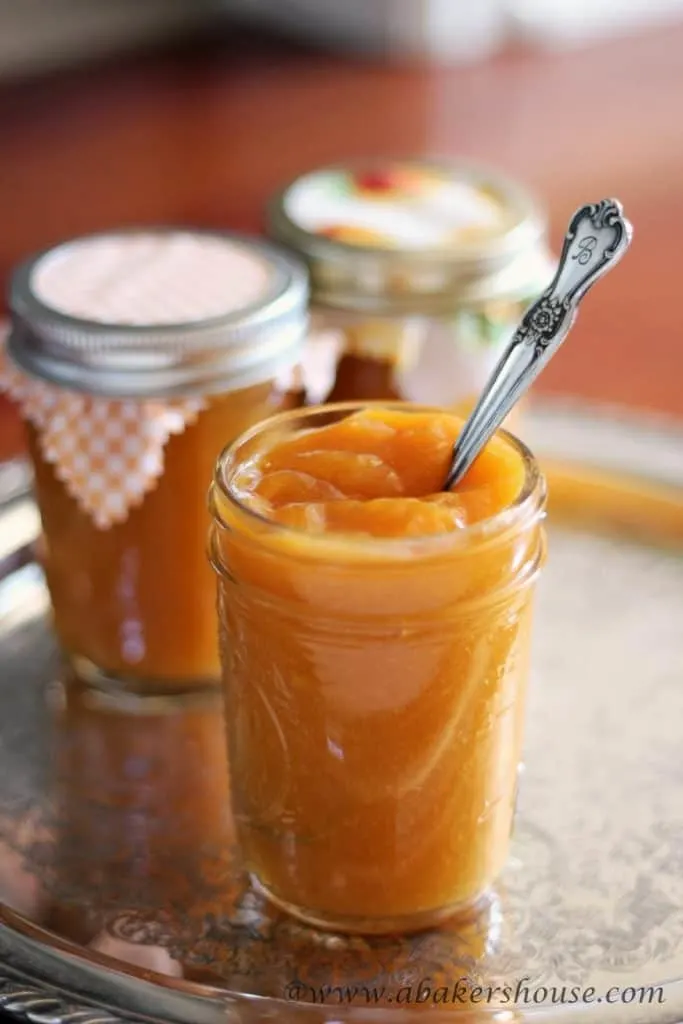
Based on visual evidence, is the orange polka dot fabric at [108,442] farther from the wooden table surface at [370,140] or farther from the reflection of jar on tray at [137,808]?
the wooden table surface at [370,140]

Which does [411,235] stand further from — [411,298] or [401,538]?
[401,538]

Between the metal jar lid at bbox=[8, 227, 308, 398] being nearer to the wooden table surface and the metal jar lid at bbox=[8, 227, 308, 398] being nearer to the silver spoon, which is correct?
the silver spoon

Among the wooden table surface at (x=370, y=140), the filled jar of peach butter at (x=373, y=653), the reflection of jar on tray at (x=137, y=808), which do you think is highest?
the filled jar of peach butter at (x=373, y=653)

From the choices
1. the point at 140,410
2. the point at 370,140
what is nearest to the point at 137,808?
the point at 140,410

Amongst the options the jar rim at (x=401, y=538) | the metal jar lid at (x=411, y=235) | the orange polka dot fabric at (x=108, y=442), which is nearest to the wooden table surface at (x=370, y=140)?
the metal jar lid at (x=411, y=235)

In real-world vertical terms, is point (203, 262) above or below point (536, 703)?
above

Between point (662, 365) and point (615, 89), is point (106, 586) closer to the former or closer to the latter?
point (662, 365)

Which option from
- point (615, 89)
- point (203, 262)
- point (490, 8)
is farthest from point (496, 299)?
point (490, 8)
